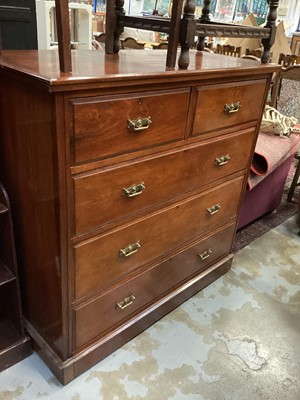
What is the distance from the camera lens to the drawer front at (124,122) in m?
0.99

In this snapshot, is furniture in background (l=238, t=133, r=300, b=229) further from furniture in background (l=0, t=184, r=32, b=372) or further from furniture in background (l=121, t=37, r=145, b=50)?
furniture in background (l=121, t=37, r=145, b=50)

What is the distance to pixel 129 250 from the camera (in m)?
1.34

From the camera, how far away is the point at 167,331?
1646 millimetres

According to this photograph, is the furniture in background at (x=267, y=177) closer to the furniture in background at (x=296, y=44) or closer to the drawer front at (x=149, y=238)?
the drawer front at (x=149, y=238)

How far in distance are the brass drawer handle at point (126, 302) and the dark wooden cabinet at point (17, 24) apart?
3.56 ft

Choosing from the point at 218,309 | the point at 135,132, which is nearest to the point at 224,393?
the point at 218,309

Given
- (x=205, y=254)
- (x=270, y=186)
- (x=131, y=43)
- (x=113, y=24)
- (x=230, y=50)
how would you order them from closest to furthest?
1. (x=113, y=24)
2. (x=205, y=254)
3. (x=270, y=186)
4. (x=131, y=43)
5. (x=230, y=50)

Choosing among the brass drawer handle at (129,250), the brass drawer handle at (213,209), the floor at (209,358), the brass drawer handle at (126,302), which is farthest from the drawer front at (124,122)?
the floor at (209,358)

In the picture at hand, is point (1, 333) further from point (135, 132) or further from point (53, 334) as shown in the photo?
point (135, 132)

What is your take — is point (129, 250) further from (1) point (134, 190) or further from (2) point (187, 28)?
Answer: (2) point (187, 28)

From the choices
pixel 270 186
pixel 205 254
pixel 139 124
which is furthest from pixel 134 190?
pixel 270 186

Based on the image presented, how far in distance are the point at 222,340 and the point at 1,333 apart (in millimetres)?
928

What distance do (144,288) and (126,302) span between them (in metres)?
0.11

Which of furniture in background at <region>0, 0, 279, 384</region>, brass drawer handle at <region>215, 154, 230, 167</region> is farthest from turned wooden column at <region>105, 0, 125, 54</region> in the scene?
brass drawer handle at <region>215, 154, 230, 167</region>
